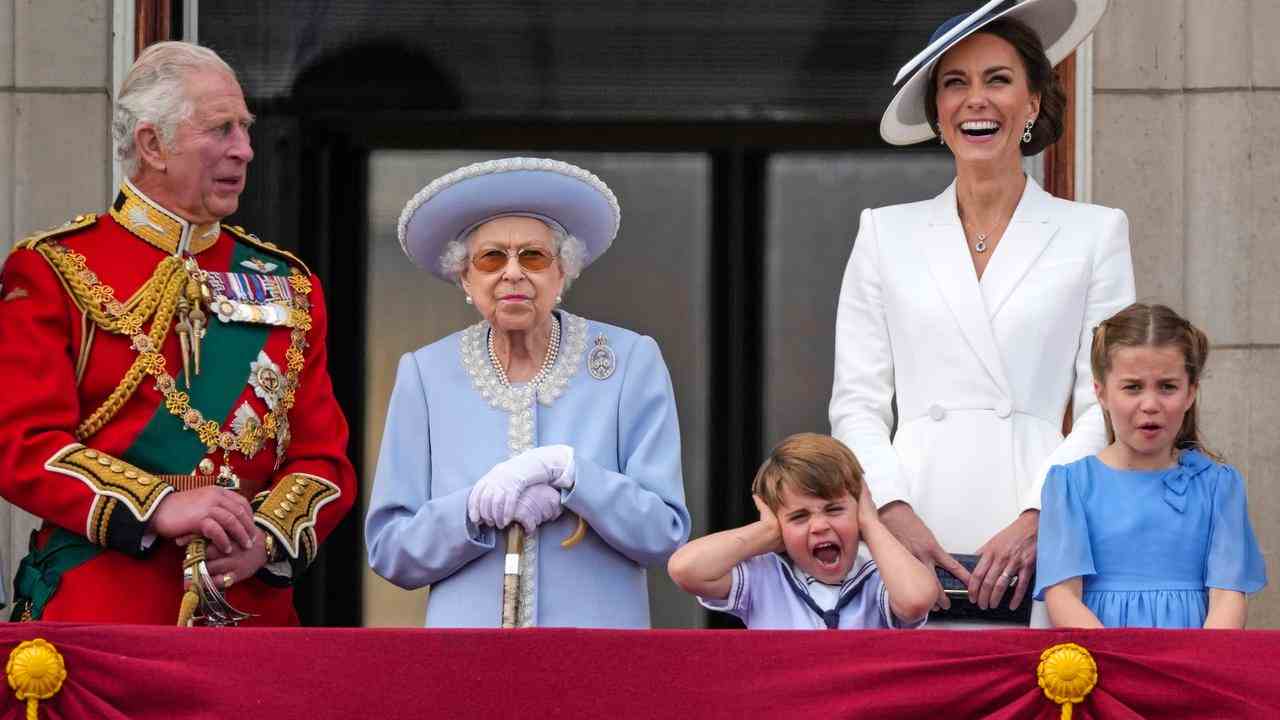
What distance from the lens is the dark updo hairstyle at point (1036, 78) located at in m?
→ 4.45

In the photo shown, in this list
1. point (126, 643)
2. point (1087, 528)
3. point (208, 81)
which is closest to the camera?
point (126, 643)

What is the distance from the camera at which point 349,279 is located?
6.06 meters

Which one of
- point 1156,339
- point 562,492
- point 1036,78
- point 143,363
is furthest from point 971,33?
point 143,363

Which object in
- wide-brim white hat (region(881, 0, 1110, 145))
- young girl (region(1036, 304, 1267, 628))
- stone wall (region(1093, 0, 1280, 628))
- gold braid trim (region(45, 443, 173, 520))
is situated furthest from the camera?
stone wall (region(1093, 0, 1280, 628))

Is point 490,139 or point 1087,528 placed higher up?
point 490,139

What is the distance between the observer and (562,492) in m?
4.13

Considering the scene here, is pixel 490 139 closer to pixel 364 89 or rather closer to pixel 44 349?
pixel 364 89

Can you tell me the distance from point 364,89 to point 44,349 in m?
2.11

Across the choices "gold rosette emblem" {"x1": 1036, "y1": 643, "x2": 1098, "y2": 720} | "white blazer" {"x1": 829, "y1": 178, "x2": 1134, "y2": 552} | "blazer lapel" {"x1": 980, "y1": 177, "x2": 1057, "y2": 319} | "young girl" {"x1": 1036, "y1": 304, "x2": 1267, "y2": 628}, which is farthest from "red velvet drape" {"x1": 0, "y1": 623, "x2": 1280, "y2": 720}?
"blazer lapel" {"x1": 980, "y1": 177, "x2": 1057, "y2": 319}

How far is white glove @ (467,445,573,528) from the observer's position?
4094 mm

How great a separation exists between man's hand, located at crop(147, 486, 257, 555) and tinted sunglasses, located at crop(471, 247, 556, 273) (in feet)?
2.22

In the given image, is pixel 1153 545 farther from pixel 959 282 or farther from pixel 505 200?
pixel 505 200

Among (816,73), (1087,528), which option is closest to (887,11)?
(816,73)

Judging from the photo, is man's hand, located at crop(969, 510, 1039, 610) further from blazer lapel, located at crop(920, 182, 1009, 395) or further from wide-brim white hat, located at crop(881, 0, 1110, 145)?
wide-brim white hat, located at crop(881, 0, 1110, 145)
